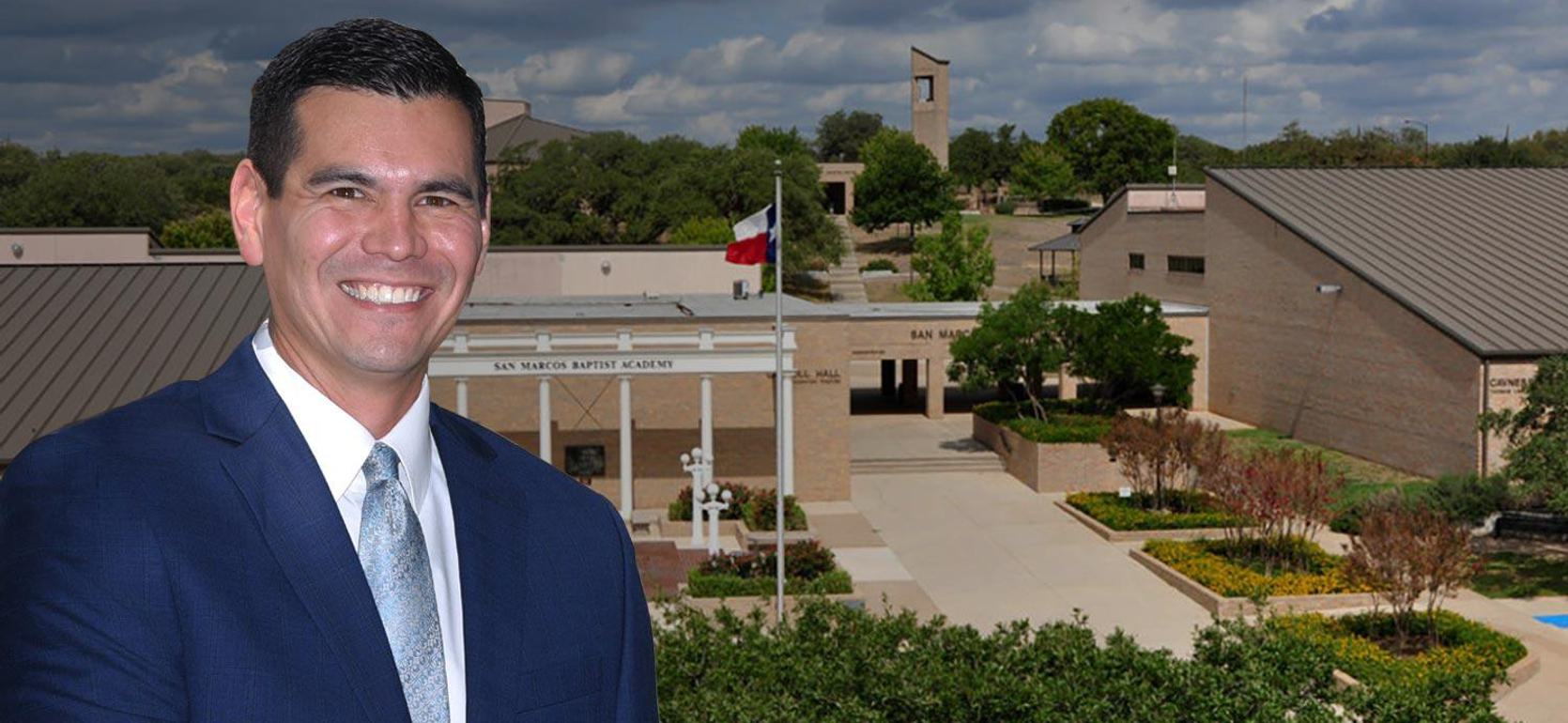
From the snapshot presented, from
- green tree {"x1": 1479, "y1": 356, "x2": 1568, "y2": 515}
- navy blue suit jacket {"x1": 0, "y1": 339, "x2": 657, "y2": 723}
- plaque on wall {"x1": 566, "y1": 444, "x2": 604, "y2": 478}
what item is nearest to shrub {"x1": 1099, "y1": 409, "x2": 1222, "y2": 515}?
green tree {"x1": 1479, "y1": 356, "x2": 1568, "y2": 515}

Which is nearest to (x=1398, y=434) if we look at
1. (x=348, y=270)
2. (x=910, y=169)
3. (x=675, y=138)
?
(x=348, y=270)

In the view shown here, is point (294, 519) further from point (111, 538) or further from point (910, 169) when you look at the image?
point (910, 169)

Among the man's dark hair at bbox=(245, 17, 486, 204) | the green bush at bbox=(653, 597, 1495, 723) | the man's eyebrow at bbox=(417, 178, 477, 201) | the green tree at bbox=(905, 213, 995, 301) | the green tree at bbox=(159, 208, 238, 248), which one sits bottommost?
the green bush at bbox=(653, 597, 1495, 723)

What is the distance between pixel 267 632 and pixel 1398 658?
76.9 feet

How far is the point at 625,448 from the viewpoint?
34375 mm

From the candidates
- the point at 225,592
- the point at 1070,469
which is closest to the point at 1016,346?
the point at 1070,469

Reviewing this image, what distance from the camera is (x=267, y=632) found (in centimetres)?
237

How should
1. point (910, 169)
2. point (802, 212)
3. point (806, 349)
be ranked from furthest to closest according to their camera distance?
point (910, 169) < point (802, 212) < point (806, 349)

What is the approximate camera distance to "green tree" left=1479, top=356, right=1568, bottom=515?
26641mm

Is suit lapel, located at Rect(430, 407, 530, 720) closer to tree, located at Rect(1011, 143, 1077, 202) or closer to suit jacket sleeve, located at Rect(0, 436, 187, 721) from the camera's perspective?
suit jacket sleeve, located at Rect(0, 436, 187, 721)

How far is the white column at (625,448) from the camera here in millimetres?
33906

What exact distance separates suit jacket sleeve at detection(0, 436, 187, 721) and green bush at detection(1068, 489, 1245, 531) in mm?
30228

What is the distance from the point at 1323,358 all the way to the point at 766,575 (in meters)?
22.4

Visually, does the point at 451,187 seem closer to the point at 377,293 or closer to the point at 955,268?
the point at 377,293
